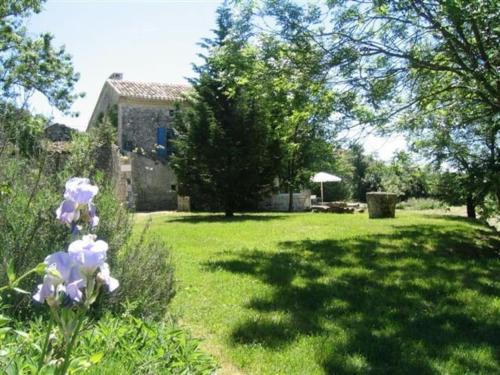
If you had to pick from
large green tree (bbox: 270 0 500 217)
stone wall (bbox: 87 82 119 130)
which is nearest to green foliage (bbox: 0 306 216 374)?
large green tree (bbox: 270 0 500 217)

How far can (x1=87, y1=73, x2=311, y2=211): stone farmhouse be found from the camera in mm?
25094

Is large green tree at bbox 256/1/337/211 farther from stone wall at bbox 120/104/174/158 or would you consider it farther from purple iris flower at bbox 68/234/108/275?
stone wall at bbox 120/104/174/158

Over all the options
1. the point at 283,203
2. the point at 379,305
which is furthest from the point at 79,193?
the point at 283,203

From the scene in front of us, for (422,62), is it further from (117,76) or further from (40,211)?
(117,76)

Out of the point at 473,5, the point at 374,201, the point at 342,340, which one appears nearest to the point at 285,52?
the point at 473,5

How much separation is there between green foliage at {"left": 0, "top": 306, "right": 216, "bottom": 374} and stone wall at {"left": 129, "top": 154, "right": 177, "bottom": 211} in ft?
71.9

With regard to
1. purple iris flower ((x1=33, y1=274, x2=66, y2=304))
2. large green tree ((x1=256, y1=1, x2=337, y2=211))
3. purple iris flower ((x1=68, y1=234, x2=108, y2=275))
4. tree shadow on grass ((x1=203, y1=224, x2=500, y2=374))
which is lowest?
tree shadow on grass ((x1=203, y1=224, x2=500, y2=374))

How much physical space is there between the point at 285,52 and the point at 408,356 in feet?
23.6

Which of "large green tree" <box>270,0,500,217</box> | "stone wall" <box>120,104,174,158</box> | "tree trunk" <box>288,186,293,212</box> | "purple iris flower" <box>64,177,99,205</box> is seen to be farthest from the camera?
"stone wall" <box>120,104,174,158</box>

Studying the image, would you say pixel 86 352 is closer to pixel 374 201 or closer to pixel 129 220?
pixel 129 220

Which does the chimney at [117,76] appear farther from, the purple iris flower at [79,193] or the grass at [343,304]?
the purple iris flower at [79,193]

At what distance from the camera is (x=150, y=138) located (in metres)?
27.8

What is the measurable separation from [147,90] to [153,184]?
6.38 metres

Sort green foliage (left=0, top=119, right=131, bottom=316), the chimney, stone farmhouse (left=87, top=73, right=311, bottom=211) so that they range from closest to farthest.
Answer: green foliage (left=0, top=119, right=131, bottom=316), stone farmhouse (left=87, top=73, right=311, bottom=211), the chimney
